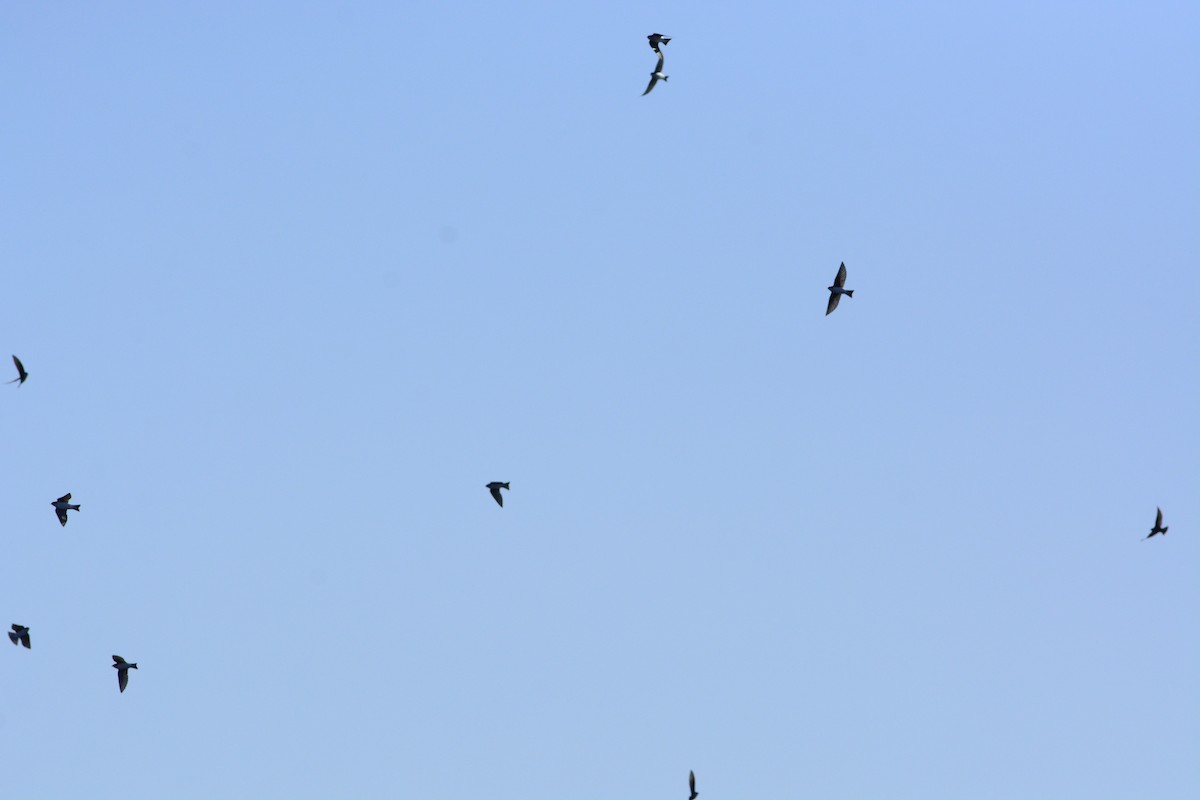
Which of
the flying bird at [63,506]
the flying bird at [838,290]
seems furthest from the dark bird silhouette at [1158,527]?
the flying bird at [63,506]

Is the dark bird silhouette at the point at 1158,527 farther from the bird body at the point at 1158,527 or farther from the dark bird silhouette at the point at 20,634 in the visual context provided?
the dark bird silhouette at the point at 20,634

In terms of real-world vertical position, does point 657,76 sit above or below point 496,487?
above

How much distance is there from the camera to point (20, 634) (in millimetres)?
89500

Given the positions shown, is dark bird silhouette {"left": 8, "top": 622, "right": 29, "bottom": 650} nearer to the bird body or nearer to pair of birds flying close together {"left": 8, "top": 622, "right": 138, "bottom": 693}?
pair of birds flying close together {"left": 8, "top": 622, "right": 138, "bottom": 693}

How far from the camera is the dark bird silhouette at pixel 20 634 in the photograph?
292ft

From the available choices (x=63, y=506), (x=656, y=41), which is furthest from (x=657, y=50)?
(x=63, y=506)

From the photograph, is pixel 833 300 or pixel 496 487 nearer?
pixel 833 300

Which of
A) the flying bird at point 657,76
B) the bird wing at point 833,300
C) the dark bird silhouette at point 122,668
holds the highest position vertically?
the flying bird at point 657,76

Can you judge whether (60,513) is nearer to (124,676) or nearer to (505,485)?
(124,676)

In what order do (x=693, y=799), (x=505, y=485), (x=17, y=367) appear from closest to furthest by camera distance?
(x=17, y=367) < (x=505, y=485) < (x=693, y=799)

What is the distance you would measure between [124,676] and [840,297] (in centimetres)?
3559

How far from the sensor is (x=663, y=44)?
8838 cm

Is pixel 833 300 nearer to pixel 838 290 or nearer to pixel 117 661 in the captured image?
pixel 838 290

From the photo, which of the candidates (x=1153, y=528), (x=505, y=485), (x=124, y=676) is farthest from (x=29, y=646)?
(x=1153, y=528)
